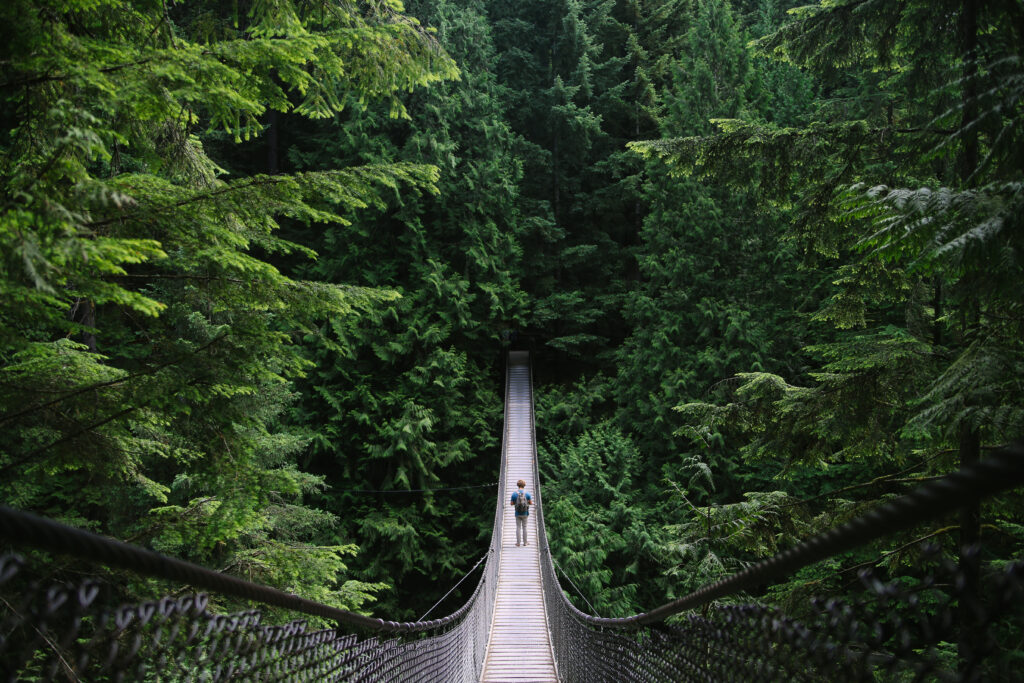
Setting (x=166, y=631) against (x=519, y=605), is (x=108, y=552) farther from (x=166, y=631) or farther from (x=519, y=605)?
(x=519, y=605)

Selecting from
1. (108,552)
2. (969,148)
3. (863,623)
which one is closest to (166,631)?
(108,552)

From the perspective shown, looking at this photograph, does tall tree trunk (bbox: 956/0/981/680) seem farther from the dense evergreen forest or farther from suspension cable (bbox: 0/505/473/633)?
suspension cable (bbox: 0/505/473/633)

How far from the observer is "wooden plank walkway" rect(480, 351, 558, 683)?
19.7ft

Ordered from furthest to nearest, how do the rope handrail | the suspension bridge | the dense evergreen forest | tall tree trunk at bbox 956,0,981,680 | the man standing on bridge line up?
1. the man standing on bridge
2. tall tree trunk at bbox 956,0,981,680
3. the dense evergreen forest
4. the suspension bridge
5. the rope handrail

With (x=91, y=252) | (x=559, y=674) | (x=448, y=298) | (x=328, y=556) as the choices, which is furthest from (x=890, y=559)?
(x=448, y=298)

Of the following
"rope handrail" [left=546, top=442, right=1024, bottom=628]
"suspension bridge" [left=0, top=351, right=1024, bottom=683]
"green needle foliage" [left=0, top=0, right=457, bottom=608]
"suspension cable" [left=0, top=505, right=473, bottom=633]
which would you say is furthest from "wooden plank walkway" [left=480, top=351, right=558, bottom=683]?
"rope handrail" [left=546, top=442, right=1024, bottom=628]

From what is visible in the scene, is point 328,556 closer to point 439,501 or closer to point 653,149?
point 653,149

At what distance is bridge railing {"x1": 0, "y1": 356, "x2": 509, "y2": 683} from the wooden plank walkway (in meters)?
3.67

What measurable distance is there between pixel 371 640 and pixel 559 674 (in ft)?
13.6

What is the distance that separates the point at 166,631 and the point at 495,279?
44.0 feet

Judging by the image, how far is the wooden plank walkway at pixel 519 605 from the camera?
5.99 m

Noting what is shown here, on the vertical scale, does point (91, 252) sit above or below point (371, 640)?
above

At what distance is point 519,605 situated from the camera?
25.1 feet

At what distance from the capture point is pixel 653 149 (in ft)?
16.0
